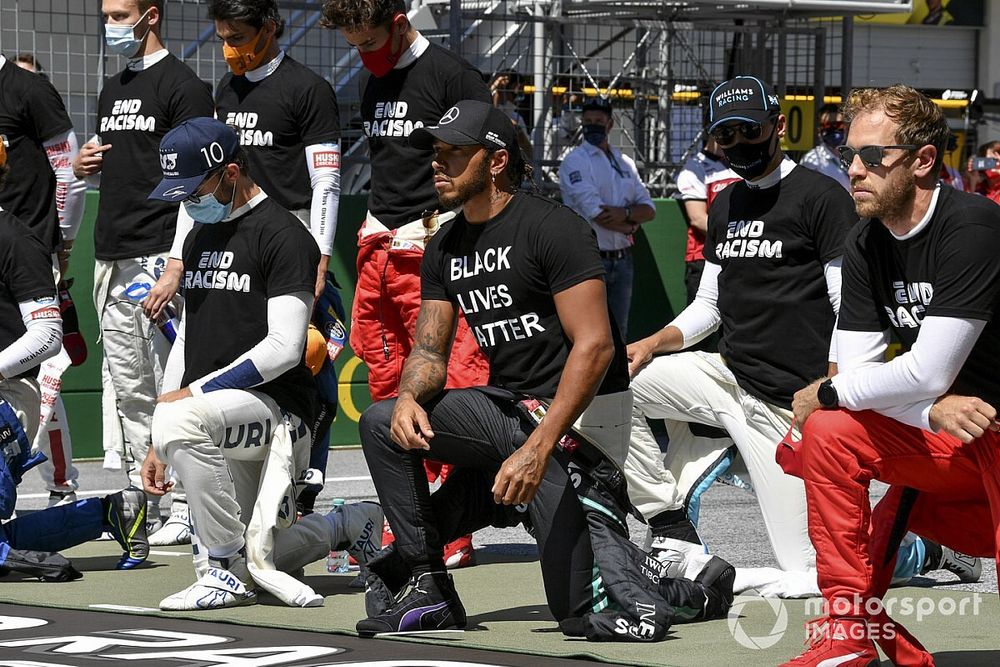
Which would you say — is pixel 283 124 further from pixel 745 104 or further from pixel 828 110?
pixel 828 110

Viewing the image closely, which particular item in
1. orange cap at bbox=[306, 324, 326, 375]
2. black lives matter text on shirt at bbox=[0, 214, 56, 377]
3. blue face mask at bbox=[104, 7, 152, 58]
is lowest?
orange cap at bbox=[306, 324, 326, 375]

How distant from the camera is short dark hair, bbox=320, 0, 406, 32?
698cm

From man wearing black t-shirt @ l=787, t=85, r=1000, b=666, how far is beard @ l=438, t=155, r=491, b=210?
3.98 ft

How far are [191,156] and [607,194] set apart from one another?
548 centimetres

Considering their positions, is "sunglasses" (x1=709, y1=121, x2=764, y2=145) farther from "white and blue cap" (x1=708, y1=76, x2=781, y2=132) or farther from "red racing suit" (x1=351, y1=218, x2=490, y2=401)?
"red racing suit" (x1=351, y1=218, x2=490, y2=401)

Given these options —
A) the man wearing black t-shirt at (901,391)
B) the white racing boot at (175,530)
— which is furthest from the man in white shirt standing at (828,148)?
the man wearing black t-shirt at (901,391)

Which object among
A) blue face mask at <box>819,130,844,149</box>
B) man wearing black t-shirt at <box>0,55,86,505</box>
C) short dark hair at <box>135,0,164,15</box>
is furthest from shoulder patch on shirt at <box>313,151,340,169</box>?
blue face mask at <box>819,130,844,149</box>

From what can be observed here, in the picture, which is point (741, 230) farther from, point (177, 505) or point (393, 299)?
point (177, 505)

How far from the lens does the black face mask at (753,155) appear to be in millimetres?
6367

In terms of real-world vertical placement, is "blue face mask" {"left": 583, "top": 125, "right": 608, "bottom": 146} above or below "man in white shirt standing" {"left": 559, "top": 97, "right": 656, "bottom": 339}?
above

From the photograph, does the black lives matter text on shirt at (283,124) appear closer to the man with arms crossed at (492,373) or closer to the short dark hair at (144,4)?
the short dark hair at (144,4)

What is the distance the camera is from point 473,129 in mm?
5543

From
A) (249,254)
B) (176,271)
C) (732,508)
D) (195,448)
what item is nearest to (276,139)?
(176,271)

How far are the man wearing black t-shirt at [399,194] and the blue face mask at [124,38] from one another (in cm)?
131
